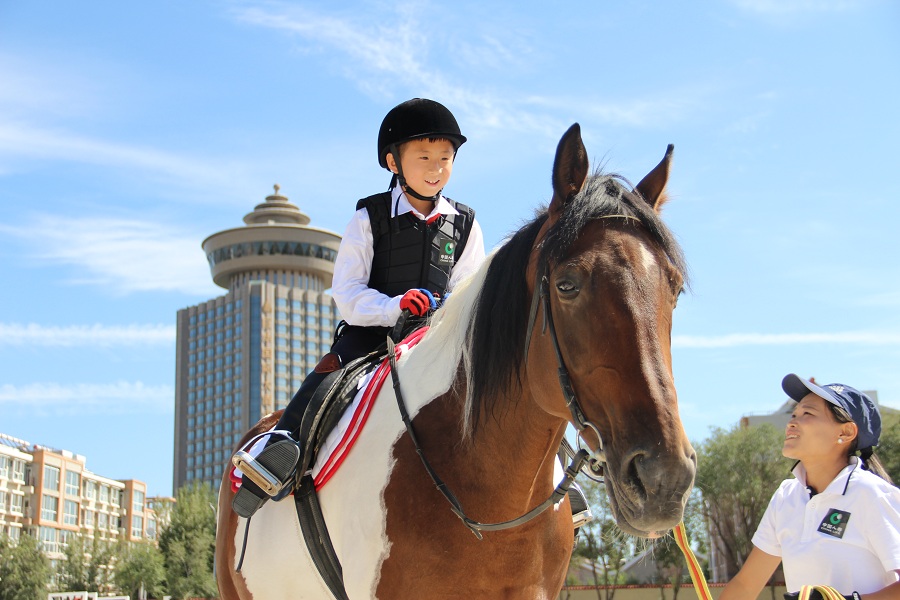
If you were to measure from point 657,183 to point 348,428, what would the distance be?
1.92 metres

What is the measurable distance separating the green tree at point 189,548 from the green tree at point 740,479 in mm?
34430

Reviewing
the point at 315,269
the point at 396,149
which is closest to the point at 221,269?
the point at 315,269

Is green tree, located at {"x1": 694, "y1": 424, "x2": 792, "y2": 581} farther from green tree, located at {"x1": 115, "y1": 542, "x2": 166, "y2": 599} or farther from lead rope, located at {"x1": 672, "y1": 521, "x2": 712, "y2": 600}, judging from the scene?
lead rope, located at {"x1": 672, "y1": 521, "x2": 712, "y2": 600}

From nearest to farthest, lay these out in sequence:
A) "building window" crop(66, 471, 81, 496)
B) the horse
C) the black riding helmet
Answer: the horse < the black riding helmet < "building window" crop(66, 471, 81, 496)

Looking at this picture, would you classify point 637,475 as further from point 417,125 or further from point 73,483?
point 73,483

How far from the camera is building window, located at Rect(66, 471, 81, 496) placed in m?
107

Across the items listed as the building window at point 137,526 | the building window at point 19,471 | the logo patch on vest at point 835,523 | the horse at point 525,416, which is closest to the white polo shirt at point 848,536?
the logo patch on vest at point 835,523

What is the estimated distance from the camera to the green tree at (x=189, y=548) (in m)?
59.9

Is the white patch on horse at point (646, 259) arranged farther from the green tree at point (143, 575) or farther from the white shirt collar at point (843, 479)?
the green tree at point (143, 575)

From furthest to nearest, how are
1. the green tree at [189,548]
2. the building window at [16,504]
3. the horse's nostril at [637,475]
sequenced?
the building window at [16,504] → the green tree at [189,548] → the horse's nostril at [637,475]

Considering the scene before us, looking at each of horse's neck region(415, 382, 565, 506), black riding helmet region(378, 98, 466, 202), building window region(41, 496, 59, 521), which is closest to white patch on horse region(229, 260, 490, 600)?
horse's neck region(415, 382, 565, 506)

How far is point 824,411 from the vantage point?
412 centimetres

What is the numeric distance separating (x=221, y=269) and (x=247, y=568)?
6634 inches

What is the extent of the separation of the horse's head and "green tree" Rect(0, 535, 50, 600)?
70.8 m
